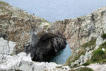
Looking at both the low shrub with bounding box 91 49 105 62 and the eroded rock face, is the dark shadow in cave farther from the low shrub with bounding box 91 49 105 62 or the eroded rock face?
the low shrub with bounding box 91 49 105 62

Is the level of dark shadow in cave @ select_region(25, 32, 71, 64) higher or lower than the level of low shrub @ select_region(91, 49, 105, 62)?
lower

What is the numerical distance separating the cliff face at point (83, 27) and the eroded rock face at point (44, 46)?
9313 mm

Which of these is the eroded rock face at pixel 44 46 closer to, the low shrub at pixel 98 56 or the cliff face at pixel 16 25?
the cliff face at pixel 16 25

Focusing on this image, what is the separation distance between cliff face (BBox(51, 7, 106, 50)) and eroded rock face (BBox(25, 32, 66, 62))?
9313 millimetres

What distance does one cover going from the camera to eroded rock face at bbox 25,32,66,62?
61000mm

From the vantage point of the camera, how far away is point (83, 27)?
1850 inches

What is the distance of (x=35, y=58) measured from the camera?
6881 cm

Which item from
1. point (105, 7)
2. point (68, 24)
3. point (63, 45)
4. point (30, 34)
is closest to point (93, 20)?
point (105, 7)

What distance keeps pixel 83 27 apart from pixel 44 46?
1241 inches

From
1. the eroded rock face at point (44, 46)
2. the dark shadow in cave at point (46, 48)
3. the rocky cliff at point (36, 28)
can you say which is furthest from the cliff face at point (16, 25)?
the eroded rock face at point (44, 46)

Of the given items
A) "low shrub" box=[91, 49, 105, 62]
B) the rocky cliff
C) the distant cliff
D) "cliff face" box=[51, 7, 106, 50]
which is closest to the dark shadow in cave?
the rocky cliff

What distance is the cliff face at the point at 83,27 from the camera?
43.5 metres

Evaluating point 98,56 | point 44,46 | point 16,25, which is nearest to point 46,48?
point 44,46

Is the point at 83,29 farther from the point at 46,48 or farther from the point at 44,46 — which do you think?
the point at 46,48
